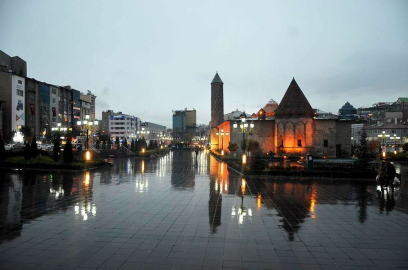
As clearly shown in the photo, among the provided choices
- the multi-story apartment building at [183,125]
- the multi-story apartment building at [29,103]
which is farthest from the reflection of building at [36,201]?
the multi-story apartment building at [183,125]

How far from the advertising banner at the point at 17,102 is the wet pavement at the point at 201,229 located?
156 feet

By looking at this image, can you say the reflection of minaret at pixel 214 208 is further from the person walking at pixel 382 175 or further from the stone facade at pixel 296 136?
the stone facade at pixel 296 136

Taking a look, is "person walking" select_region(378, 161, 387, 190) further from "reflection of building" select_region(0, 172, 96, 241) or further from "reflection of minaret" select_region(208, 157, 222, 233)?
"reflection of building" select_region(0, 172, 96, 241)

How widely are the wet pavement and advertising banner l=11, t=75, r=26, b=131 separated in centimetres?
4748

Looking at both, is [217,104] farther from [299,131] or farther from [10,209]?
[10,209]

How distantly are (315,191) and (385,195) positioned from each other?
284 centimetres

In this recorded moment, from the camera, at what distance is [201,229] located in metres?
7.74

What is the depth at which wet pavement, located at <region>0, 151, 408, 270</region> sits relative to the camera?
228 inches

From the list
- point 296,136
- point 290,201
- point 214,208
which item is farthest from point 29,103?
point 290,201

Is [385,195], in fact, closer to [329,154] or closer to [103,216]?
[103,216]

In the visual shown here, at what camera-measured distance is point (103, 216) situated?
29.4ft

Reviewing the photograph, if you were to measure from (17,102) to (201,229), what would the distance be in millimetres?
57679

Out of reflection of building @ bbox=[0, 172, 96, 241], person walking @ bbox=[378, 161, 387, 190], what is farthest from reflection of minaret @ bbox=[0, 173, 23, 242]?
person walking @ bbox=[378, 161, 387, 190]

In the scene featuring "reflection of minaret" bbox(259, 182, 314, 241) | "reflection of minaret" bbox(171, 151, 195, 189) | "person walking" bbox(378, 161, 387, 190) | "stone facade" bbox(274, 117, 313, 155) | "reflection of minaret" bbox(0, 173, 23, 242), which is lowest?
"reflection of minaret" bbox(259, 182, 314, 241)
